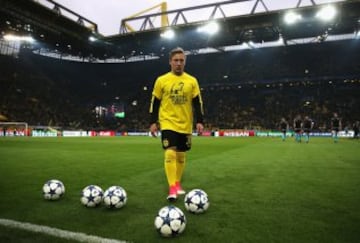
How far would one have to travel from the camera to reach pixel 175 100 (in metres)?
4.91

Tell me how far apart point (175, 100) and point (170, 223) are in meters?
2.28

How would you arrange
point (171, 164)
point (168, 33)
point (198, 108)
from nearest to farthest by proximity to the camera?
point (171, 164) < point (198, 108) < point (168, 33)

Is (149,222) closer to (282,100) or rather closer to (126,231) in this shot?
(126,231)

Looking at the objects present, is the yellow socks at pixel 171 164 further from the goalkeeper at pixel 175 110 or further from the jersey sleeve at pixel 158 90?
the jersey sleeve at pixel 158 90

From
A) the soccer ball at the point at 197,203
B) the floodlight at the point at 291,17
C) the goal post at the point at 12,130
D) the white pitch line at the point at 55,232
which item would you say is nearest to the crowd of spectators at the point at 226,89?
the goal post at the point at 12,130

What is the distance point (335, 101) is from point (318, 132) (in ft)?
28.4

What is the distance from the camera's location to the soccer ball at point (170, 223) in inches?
120

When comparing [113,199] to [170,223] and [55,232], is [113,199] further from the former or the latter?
[170,223]

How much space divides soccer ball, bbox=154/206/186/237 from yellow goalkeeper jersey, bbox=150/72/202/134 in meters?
1.83

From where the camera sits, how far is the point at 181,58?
485cm

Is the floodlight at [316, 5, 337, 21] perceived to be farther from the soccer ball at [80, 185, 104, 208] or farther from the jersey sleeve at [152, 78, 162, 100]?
the soccer ball at [80, 185, 104, 208]

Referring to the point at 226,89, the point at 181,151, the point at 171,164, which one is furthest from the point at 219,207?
the point at 226,89

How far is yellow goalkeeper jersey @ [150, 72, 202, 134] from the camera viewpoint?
485 centimetres

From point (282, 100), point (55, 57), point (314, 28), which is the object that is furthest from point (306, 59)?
point (55, 57)
